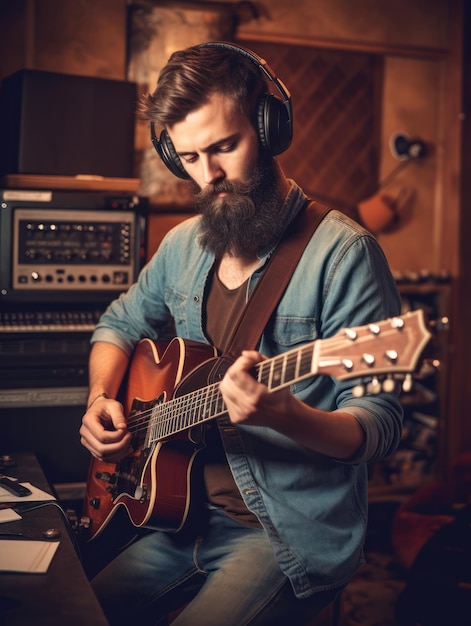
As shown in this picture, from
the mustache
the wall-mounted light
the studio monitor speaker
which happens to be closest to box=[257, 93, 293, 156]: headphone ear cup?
the mustache

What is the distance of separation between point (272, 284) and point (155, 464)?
19.0 inches

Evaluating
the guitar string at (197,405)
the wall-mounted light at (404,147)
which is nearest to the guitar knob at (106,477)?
the guitar string at (197,405)

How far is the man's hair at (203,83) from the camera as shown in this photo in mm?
1827

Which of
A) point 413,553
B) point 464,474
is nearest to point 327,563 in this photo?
point 413,553

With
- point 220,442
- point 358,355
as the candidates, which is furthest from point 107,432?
point 358,355

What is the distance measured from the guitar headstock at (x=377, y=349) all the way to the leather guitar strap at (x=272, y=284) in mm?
438

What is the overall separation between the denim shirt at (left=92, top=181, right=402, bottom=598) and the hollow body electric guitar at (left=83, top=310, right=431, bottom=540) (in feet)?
0.37

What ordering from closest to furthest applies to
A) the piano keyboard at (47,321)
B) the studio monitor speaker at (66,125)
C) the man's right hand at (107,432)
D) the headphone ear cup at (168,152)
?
the man's right hand at (107,432), the headphone ear cup at (168,152), the piano keyboard at (47,321), the studio monitor speaker at (66,125)

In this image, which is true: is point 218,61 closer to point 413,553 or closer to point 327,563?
point 327,563

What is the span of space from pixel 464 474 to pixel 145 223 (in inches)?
74.0

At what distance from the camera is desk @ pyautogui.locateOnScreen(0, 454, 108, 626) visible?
1.25m

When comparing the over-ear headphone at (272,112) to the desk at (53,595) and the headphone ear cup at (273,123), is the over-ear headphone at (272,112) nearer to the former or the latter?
the headphone ear cup at (273,123)

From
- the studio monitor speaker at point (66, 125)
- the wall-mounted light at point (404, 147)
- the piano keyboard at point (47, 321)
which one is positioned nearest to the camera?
the piano keyboard at point (47, 321)

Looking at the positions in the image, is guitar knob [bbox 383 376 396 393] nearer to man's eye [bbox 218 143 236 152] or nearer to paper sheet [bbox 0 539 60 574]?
paper sheet [bbox 0 539 60 574]
